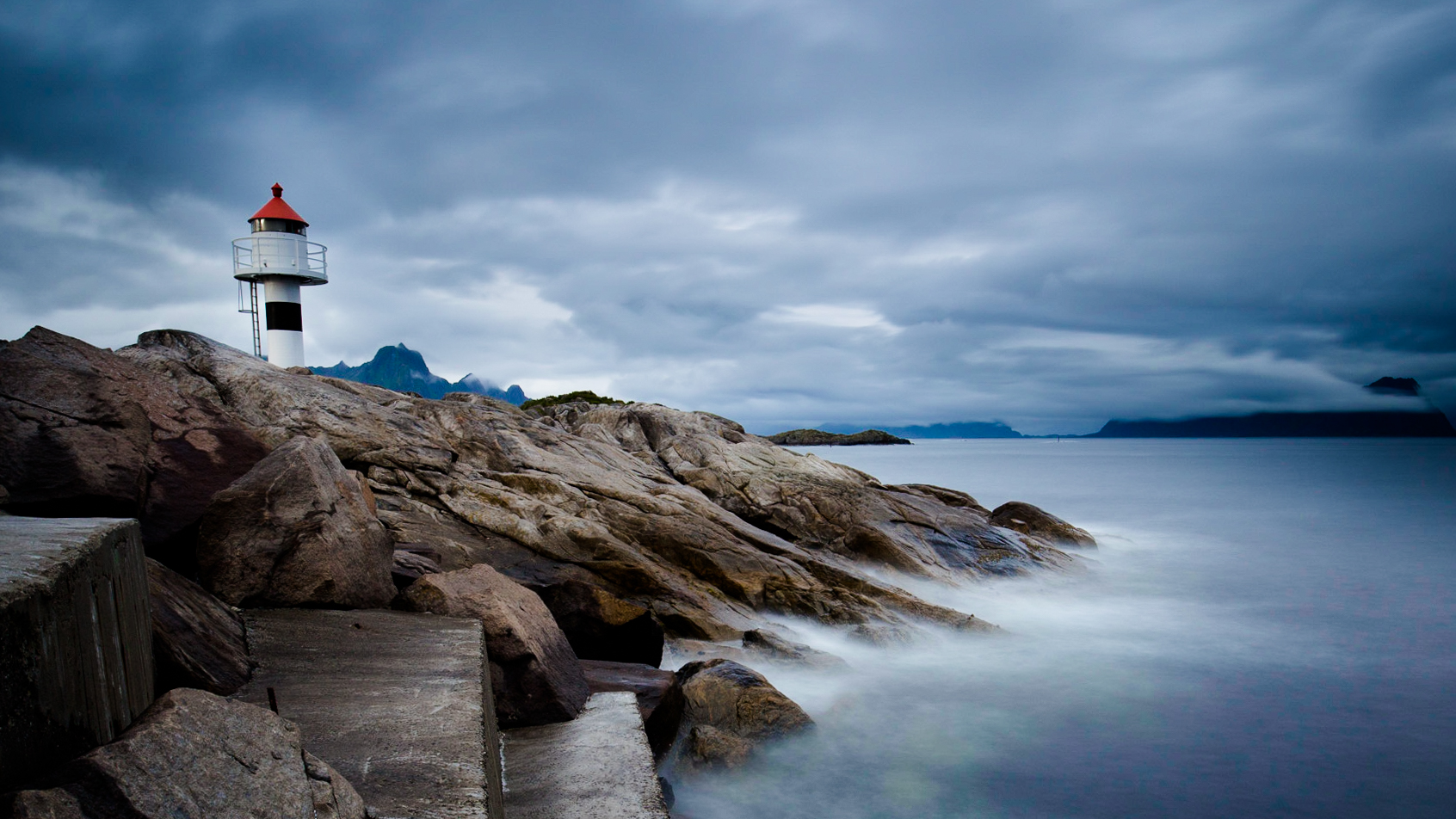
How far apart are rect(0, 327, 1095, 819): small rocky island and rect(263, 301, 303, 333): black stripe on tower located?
48.0ft

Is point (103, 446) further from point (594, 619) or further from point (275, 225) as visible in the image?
point (275, 225)

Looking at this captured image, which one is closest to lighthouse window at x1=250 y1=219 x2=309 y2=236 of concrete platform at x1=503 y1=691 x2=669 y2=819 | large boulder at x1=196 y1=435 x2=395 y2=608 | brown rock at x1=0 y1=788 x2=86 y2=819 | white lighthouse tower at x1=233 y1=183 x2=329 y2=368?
white lighthouse tower at x1=233 y1=183 x2=329 y2=368

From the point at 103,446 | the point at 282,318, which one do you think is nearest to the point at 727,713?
the point at 103,446

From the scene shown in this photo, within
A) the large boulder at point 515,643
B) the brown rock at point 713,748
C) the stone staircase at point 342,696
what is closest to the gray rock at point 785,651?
the brown rock at point 713,748

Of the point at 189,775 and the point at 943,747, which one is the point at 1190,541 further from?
the point at 189,775

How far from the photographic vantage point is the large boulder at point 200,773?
224 centimetres

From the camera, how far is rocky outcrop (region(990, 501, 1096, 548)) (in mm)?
24391

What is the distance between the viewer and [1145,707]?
39.3 ft

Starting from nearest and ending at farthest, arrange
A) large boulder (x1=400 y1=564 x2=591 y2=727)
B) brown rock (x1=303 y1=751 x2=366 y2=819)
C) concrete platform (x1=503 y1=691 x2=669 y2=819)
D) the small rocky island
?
the small rocky island
brown rock (x1=303 y1=751 x2=366 y2=819)
concrete platform (x1=503 y1=691 x2=669 y2=819)
large boulder (x1=400 y1=564 x2=591 y2=727)

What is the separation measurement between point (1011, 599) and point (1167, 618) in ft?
10.8

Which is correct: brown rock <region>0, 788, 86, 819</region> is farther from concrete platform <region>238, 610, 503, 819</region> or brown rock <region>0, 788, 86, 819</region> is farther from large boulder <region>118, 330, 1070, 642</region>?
large boulder <region>118, 330, 1070, 642</region>

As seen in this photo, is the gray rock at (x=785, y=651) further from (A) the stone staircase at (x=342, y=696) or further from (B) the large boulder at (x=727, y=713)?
(A) the stone staircase at (x=342, y=696)

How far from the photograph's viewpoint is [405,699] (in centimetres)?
448

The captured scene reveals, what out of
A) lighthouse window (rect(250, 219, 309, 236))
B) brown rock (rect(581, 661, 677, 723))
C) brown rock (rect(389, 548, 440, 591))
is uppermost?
lighthouse window (rect(250, 219, 309, 236))
